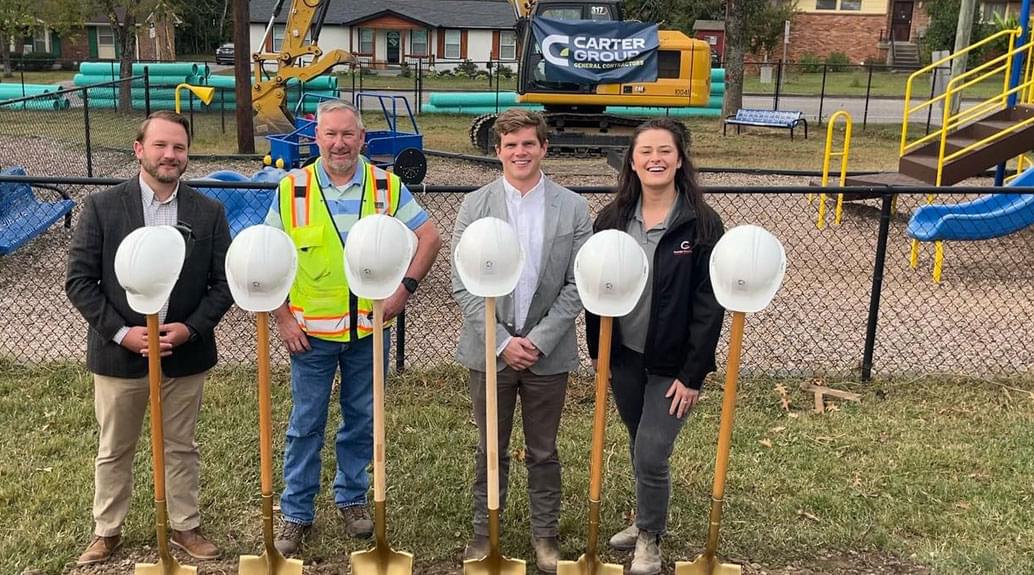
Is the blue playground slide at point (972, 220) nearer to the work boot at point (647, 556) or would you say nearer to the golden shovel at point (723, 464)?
the work boot at point (647, 556)

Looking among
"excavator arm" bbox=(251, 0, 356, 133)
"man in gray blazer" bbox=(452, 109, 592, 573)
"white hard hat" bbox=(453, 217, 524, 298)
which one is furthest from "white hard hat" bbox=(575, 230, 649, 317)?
"excavator arm" bbox=(251, 0, 356, 133)

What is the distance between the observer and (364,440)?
3545mm

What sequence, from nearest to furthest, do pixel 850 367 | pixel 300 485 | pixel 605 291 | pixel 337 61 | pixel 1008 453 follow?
1. pixel 605 291
2. pixel 300 485
3. pixel 1008 453
4. pixel 850 367
5. pixel 337 61

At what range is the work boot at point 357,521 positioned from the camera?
3584mm

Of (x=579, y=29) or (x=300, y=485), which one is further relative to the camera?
(x=579, y=29)

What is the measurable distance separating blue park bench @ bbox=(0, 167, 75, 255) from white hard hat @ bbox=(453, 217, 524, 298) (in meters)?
6.56

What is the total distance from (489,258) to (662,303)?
685mm

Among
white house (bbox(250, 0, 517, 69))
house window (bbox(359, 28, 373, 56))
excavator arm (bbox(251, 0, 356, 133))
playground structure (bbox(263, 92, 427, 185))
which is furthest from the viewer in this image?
house window (bbox(359, 28, 373, 56))

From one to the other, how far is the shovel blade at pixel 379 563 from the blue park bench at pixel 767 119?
16.6 metres

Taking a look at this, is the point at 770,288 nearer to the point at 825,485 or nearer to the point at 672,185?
the point at 672,185

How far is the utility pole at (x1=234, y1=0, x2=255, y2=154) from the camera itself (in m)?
14.6

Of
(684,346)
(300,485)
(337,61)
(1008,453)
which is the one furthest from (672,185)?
(337,61)

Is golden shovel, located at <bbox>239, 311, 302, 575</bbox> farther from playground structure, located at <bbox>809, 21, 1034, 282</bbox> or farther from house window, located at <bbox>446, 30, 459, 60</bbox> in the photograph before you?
house window, located at <bbox>446, 30, 459, 60</bbox>

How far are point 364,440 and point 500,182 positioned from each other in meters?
1.17
